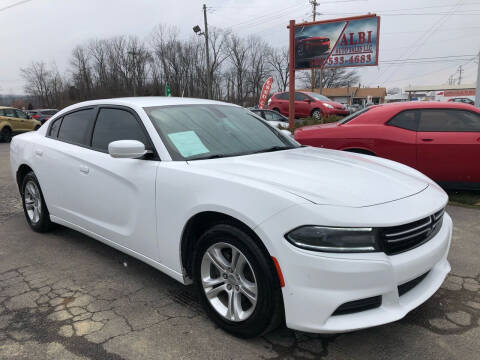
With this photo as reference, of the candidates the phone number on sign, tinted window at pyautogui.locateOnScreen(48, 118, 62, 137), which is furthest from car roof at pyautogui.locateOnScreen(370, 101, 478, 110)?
the phone number on sign

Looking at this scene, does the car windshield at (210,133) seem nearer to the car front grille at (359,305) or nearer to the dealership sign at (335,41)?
the car front grille at (359,305)

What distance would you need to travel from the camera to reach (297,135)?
6531 millimetres

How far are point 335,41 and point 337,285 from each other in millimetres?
11322

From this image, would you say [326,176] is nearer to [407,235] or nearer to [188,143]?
[407,235]

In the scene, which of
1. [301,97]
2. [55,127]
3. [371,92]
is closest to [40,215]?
[55,127]

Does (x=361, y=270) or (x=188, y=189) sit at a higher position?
(x=188, y=189)

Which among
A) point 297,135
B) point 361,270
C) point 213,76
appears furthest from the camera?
point 213,76

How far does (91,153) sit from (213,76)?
58.4 metres

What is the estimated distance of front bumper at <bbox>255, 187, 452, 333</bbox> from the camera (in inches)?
75.7

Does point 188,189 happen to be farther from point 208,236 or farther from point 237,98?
point 237,98

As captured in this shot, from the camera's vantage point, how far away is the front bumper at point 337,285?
1.92 metres

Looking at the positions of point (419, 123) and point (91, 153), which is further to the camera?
point (419, 123)

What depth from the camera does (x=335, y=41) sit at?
38.8 ft

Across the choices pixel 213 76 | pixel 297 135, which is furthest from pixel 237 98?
pixel 297 135
